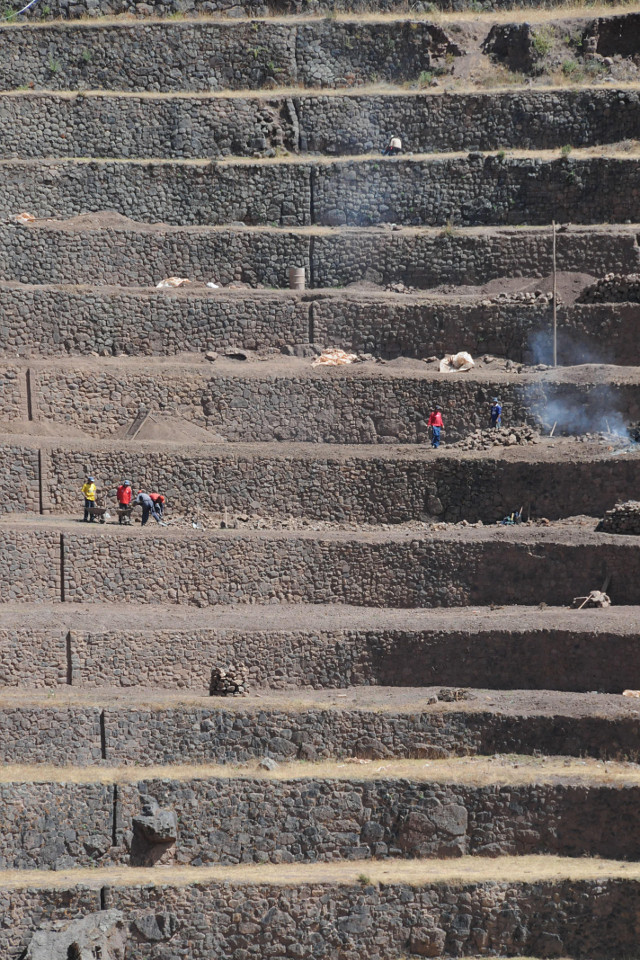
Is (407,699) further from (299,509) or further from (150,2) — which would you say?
(150,2)

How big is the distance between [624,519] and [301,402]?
23.8 ft

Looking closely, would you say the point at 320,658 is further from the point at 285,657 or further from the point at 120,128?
the point at 120,128

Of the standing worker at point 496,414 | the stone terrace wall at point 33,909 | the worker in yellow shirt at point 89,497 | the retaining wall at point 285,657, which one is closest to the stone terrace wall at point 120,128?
the standing worker at point 496,414

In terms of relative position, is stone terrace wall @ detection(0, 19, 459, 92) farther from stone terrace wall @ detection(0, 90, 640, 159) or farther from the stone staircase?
stone terrace wall @ detection(0, 90, 640, 159)

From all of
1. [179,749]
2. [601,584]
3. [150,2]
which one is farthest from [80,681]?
[150,2]

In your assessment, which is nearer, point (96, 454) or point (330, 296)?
point (96, 454)

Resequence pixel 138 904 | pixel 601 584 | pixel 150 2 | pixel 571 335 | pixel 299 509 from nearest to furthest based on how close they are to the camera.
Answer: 1. pixel 138 904
2. pixel 601 584
3. pixel 299 509
4. pixel 571 335
5. pixel 150 2

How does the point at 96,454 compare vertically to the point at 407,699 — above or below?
above

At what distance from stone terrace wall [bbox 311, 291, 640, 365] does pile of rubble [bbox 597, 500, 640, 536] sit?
523cm

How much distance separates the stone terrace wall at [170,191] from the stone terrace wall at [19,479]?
8176 mm

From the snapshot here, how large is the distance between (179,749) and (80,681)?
9.56 feet

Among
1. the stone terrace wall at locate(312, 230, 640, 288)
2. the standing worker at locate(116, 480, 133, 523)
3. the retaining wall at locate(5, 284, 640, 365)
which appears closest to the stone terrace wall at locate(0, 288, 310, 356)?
the retaining wall at locate(5, 284, 640, 365)

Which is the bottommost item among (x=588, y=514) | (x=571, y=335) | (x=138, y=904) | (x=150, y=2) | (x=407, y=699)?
(x=138, y=904)

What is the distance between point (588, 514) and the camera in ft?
136
